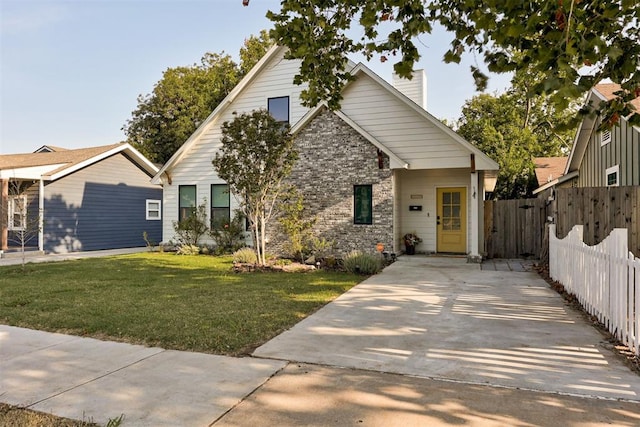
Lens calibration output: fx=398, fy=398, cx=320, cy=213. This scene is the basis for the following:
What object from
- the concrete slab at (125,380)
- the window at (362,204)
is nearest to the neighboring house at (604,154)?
the window at (362,204)

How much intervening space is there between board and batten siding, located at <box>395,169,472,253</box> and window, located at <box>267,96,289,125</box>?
198 inches

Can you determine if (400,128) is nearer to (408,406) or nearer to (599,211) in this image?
(599,211)

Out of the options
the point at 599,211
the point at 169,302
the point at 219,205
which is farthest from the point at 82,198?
the point at 599,211

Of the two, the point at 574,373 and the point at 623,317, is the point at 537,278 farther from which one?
the point at 574,373

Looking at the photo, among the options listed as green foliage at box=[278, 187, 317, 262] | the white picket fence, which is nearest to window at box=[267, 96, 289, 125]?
green foliage at box=[278, 187, 317, 262]

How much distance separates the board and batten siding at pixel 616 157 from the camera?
8.94 m

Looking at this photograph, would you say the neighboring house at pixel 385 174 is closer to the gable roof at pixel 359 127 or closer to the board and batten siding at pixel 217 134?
the gable roof at pixel 359 127

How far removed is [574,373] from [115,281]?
29.6 feet

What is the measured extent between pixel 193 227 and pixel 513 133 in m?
18.9

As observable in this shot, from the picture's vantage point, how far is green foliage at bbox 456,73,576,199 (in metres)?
21.8

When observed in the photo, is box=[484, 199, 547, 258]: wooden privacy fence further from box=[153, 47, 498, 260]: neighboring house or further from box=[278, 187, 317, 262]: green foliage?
box=[278, 187, 317, 262]: green foliage

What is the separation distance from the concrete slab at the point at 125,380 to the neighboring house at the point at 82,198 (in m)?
12.6

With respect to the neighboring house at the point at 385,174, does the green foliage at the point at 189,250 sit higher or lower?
lower

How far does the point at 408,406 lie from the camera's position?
3074mm
